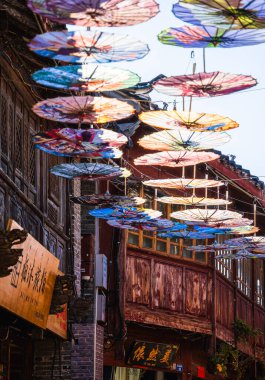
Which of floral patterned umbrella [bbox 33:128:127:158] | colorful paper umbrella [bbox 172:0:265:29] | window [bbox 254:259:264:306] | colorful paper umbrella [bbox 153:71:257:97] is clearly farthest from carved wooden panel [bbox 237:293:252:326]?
colorful paper umbrella [bbox 172:0:265:29]

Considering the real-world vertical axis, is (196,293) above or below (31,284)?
below

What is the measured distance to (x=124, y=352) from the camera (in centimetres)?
2509

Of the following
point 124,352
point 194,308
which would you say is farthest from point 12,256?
point 194,308

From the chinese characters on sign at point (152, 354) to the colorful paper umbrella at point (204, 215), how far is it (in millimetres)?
7376

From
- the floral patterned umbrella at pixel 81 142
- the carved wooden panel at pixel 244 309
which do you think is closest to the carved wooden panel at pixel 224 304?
the carved wooden panel at pixel 244 309

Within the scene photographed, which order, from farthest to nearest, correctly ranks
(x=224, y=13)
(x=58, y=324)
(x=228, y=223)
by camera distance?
(x=228, y=223)
(x=58, y=324)
(x=224, y=13)

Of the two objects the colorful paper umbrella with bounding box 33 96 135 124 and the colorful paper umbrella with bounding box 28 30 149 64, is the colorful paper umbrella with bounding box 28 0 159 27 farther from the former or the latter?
the colorful paper umbrella with bounding box 33 96 135 124

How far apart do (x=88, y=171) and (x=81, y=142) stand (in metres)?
1.63

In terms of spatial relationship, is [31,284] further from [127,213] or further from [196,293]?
[196,293]

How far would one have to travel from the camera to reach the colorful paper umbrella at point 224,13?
37.6 ft

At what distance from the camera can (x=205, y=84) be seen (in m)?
13.1

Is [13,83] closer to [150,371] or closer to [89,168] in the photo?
[89,168]

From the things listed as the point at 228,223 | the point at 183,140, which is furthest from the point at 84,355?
the point at 183,140

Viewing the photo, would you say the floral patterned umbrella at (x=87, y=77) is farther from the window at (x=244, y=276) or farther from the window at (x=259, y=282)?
the window at (x=259, y=282)
